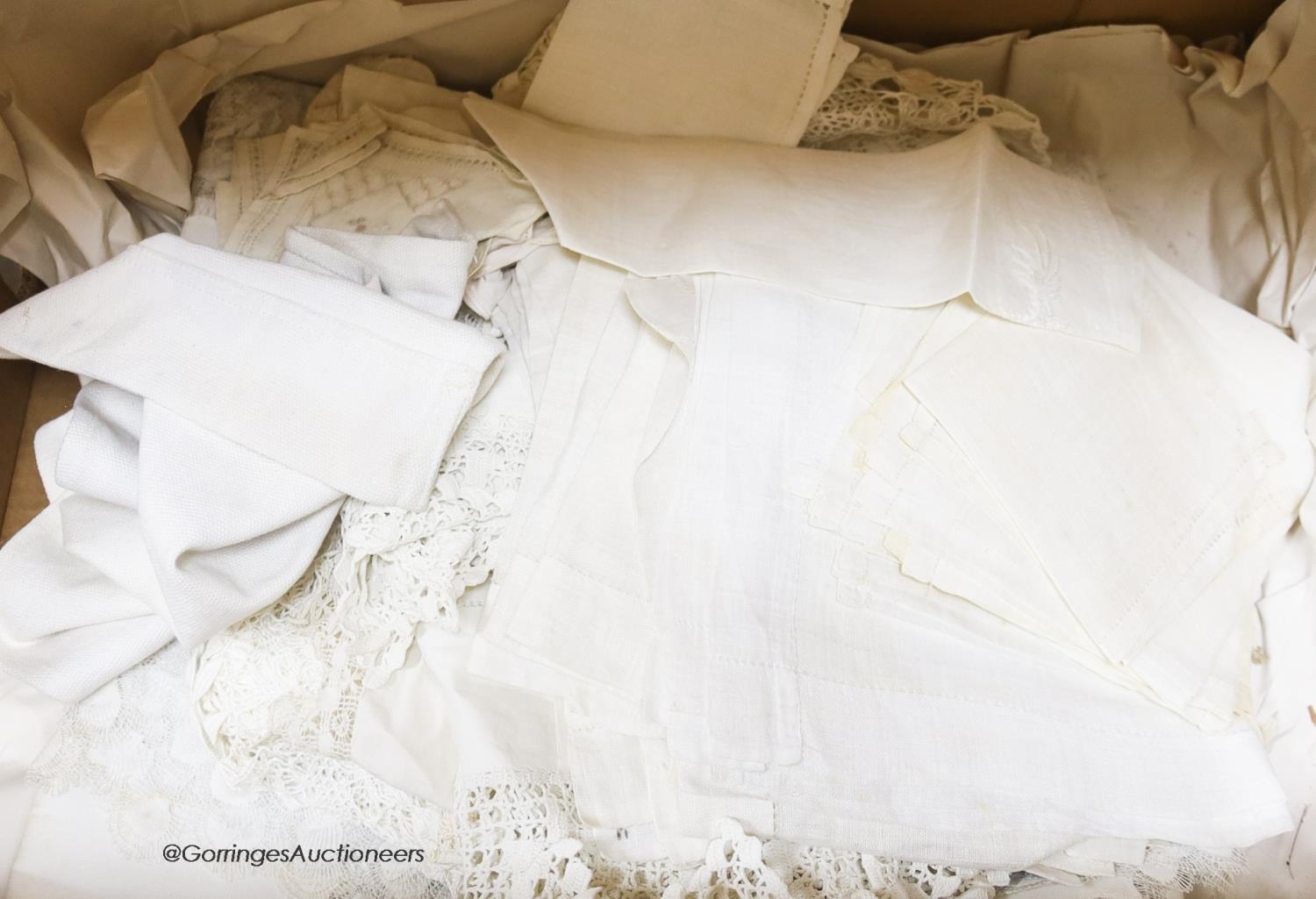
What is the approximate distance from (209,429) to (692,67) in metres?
0.46

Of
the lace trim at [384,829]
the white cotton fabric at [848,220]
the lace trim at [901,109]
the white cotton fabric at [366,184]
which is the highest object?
the lace trim at [901,109]

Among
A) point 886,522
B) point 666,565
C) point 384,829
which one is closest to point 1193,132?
point 886,522

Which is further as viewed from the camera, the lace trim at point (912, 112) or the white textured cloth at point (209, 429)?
the lace trim at point (912, 112)

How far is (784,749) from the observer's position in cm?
57

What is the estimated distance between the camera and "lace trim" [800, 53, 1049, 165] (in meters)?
0.79

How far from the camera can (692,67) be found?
2.51ft

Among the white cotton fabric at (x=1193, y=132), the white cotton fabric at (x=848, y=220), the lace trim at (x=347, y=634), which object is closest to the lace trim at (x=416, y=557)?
the lace trim at (x=347, y=634)

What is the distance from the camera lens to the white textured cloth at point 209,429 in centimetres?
59

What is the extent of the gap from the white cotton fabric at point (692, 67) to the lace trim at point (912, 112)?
0.11 ft

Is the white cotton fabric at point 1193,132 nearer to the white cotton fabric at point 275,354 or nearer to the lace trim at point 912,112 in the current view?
the lace trim at point 912,112

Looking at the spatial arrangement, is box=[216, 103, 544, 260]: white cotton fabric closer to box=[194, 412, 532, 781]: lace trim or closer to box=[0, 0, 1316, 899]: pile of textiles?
box=[0, 0, 1316, 899]: pile of textiles

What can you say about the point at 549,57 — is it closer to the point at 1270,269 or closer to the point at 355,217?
the point at 355,217

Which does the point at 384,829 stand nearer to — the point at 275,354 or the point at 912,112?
the point at 275,354

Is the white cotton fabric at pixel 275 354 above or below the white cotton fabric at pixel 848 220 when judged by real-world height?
below
